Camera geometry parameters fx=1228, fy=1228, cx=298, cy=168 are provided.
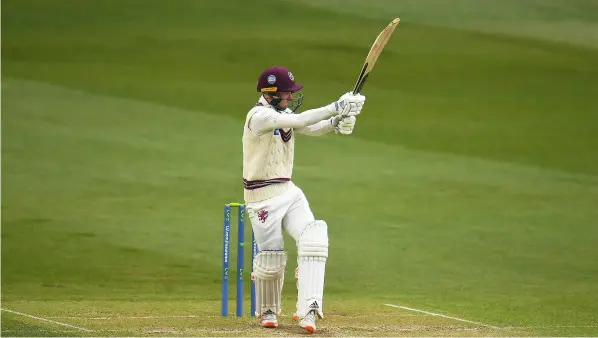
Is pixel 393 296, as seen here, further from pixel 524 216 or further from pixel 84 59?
pixel 84 59

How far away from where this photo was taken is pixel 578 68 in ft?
67.1

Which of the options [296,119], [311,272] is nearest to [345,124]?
[296,119]

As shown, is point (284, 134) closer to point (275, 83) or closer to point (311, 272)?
point (275, 83)

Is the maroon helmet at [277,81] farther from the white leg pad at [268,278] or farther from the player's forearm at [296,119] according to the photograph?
the white leg pad at [268,278]

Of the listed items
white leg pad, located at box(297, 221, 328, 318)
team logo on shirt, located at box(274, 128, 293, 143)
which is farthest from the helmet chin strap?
white leg pad, located at box(297, 221, 328, 318)

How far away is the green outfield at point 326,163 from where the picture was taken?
10648 mm

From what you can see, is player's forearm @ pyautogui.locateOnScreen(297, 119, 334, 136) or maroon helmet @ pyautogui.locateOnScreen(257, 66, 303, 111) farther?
player's forearm @ pyautogui.locateOnScreen(297, 119, 334, 136)

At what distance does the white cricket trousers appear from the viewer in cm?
829

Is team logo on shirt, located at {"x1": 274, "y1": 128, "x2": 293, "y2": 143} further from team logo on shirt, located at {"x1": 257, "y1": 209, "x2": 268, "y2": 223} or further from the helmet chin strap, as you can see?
team logo on shirt, located at {"x1": 257, "y1": 209, "x2": 268, "y2": 223}

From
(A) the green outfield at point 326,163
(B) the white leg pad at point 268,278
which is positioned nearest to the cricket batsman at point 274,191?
(B) the white leg pad at point 268,278

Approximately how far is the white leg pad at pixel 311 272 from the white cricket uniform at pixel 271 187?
202 mm

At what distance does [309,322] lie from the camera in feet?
26.1

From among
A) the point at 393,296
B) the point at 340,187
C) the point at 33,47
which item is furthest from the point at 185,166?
the point at 33,47

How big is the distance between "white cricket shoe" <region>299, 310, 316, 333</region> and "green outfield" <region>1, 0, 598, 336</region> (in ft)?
0.61
